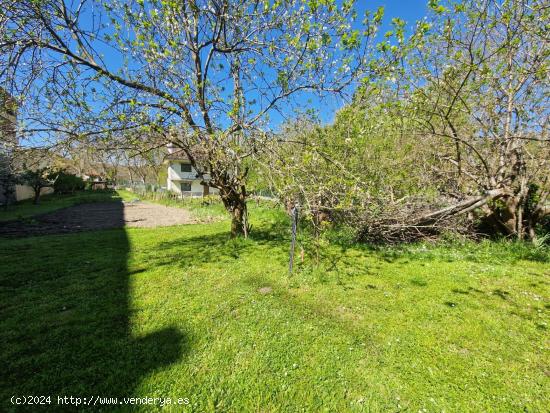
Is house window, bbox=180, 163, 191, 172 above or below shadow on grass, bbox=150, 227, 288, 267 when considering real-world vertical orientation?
above

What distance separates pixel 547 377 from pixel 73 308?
18.7 ft

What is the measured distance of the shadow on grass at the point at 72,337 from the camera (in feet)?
7.30

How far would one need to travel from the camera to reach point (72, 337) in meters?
2.86

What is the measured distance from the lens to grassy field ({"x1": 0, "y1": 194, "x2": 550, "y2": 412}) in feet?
7.16

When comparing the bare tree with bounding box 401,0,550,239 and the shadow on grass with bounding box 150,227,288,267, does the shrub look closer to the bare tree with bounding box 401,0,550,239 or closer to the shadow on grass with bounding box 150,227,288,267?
the shadow on grass with bounding box 150,227,288,267

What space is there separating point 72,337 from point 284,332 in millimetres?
2521

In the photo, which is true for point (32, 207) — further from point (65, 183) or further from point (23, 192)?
point (65, 183)

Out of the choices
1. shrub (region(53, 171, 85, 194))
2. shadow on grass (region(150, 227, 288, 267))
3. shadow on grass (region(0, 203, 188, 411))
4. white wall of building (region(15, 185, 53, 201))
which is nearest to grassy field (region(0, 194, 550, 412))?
shadow on grass (region(0, 203, 188, 411))

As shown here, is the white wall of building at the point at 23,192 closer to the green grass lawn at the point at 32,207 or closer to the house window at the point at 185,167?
the green grass lawn at the point at 32,207

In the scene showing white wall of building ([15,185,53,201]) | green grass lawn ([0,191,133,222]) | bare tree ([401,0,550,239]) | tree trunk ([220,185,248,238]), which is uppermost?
bare tree ([401,0,550,239])

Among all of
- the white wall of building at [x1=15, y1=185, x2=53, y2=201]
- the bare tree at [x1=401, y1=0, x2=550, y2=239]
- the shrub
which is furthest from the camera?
the shrub

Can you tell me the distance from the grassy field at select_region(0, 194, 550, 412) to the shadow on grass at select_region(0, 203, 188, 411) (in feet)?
0.06

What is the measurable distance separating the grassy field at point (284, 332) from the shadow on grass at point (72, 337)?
2 cm

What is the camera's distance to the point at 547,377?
2.35 m
